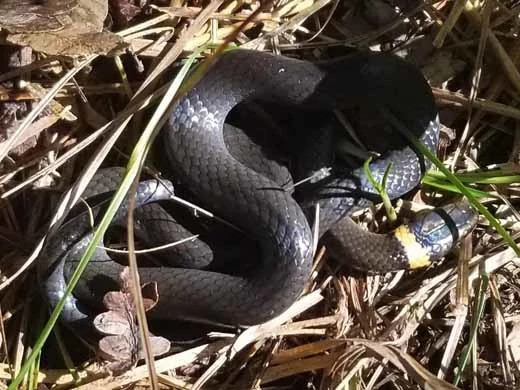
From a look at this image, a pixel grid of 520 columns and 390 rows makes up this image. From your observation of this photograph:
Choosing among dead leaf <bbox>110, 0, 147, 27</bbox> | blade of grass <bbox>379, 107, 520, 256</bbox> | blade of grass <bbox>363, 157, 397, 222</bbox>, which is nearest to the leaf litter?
dead leaf <bbox>110, 0, 147, 27</bbox>

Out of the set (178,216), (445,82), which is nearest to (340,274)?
(178,216)

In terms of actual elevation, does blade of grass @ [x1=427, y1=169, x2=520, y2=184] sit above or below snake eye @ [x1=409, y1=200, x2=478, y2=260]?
above

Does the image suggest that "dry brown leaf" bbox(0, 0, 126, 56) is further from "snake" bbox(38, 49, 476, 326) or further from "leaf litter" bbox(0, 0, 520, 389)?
"snake" bbox(38, 49, 476, 326)

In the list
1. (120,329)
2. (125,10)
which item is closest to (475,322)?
(120,329)

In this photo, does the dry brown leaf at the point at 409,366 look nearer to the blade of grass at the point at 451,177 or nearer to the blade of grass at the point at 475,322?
the blade of grass at the point at 475,322

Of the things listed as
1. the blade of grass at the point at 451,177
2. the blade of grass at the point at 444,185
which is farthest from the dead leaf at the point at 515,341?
the blade of grass at the point at 444,185
